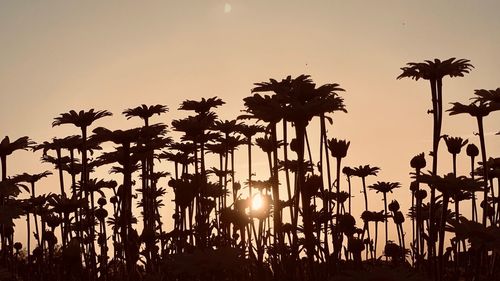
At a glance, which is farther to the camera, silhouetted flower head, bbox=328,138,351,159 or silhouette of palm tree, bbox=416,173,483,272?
silhouetted flower head, bbox=328,138,351,159

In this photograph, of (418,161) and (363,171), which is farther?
(363,171)

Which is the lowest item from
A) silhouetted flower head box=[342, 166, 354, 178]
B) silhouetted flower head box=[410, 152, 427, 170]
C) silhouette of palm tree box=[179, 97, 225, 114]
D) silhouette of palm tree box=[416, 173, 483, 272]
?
silhouette of palm tree box=[416, 173, 483, 272]

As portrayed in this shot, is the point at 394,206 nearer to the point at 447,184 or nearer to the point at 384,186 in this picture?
the point at 384,186

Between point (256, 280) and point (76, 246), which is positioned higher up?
point (76, 246)

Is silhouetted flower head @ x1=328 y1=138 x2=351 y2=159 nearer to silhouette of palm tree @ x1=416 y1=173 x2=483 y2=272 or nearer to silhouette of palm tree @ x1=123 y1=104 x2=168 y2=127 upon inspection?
silhouette of palm tree @ x1=416 y1=173 x2=483 y2=272

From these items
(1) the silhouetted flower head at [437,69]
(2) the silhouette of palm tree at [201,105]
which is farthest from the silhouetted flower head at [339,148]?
(2) the silhouette of palm tree at [201,105]

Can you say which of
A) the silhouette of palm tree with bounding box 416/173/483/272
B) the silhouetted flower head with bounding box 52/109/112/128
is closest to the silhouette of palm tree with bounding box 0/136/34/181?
the silhouetted flower head with bounding box 52/109/112/128

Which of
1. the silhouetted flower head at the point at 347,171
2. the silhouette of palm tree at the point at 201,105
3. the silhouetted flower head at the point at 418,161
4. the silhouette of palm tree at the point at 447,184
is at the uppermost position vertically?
the silhouette of palm tree at the point at 201,105

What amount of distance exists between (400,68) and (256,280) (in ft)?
13.6

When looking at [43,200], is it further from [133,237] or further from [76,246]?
[76,246]

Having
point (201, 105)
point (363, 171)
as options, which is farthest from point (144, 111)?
point (363, 171)

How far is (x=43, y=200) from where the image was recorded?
14.5 metres

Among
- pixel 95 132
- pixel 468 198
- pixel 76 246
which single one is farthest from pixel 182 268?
pixel 468 198

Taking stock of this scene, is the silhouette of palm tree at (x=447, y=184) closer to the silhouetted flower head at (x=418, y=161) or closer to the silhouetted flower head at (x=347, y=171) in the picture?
the silhouetted flower head at (x=418, y=161)
